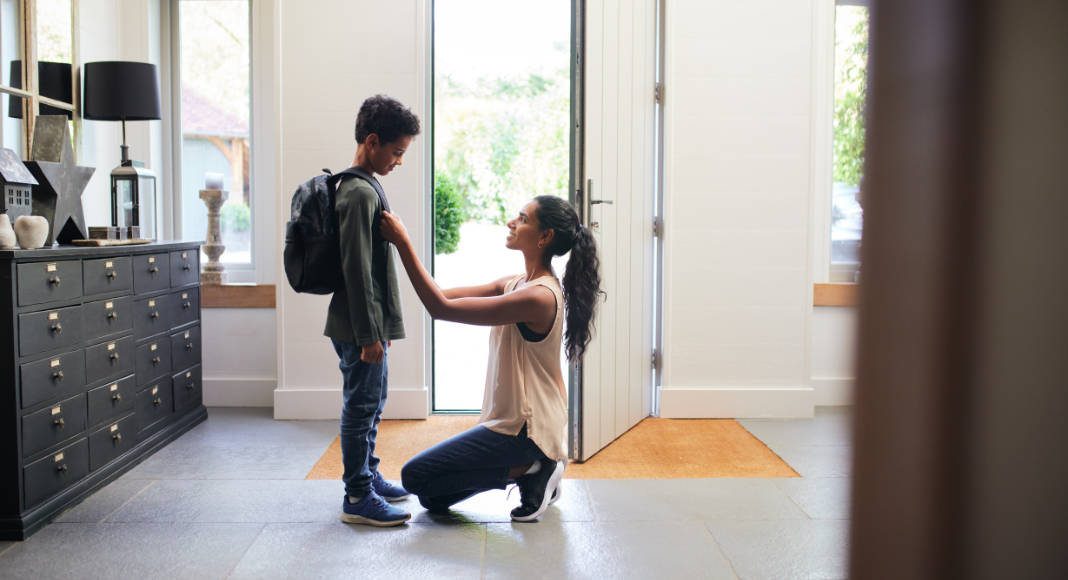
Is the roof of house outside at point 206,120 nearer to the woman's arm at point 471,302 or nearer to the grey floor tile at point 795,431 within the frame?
the woman's arm at point 471,302

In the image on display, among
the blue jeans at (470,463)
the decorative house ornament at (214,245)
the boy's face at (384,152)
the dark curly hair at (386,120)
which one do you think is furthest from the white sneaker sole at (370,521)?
the decorative house ornament at (214,245)

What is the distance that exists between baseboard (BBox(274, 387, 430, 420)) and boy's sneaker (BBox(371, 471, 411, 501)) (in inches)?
48.0

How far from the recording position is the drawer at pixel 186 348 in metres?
3.45

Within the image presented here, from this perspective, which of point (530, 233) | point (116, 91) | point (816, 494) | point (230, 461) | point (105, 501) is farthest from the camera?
point (116, 91)

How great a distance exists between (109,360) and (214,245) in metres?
1.37

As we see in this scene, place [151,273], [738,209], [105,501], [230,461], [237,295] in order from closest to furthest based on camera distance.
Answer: [105,501]
[230,461]
[151,273]
[738,209]
[237,295]

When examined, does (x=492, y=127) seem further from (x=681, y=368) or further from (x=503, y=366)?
(x=503, y=366)

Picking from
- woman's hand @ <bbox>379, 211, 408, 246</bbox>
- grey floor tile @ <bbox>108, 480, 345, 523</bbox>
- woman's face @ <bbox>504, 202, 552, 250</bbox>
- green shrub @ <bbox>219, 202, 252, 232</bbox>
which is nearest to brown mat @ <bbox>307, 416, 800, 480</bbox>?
grey floor tile @ <bbox>108, 480, 345, 523</bbox>

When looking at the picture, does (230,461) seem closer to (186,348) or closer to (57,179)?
(186,348)

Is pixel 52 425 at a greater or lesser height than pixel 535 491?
greater

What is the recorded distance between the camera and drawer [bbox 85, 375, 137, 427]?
8.93 feet

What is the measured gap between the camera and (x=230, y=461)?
3.10 m

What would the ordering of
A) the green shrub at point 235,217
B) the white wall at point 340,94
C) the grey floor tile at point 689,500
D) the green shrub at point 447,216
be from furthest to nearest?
the green shrub at point 447,216, the green shrub at point 235,217, the white wall at point 340,94, the grey floor tile at point 689,500

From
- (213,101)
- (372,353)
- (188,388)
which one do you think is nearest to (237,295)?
(188,388)
